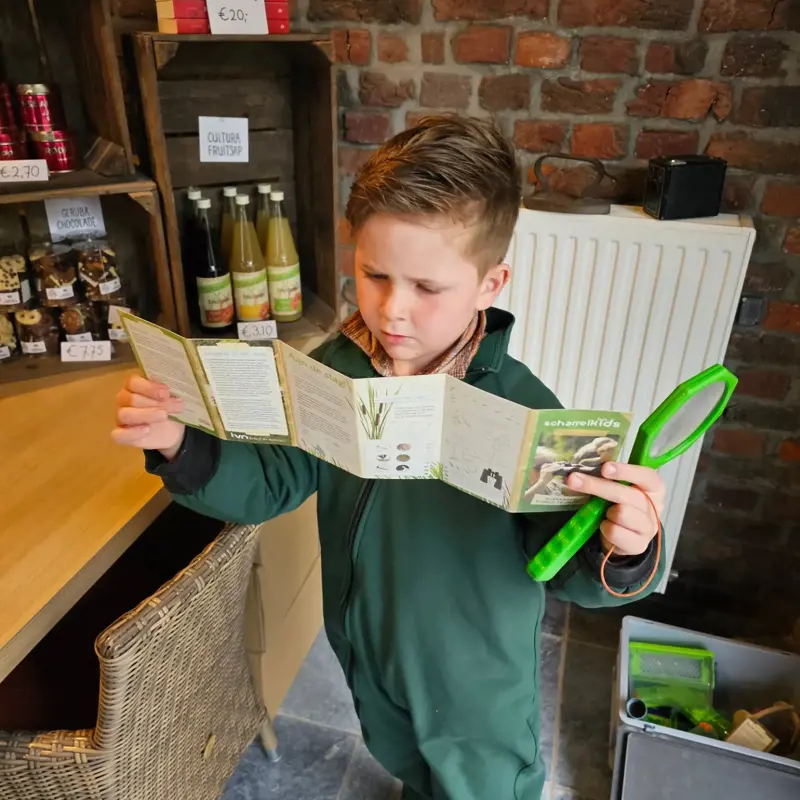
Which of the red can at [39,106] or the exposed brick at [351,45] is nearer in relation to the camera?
the red can at [39,106]

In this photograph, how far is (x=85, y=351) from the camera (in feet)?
4.50

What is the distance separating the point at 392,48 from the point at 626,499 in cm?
108

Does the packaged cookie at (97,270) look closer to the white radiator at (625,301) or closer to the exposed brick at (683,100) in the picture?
the white radiator at (625,301)

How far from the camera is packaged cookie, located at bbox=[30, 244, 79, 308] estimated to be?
4.29 ft

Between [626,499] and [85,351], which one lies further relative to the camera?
[85,351]

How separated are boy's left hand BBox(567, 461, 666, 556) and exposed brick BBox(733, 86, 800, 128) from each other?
87 cm

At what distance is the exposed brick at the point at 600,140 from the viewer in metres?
1.35

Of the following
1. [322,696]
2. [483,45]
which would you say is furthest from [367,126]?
[322,696]

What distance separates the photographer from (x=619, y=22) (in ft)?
4.16

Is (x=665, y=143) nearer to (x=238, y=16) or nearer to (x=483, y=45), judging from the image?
(x=483, y=45)

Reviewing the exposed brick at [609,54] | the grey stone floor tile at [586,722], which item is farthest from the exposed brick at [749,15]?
the grey stone floor tile at [586,722]

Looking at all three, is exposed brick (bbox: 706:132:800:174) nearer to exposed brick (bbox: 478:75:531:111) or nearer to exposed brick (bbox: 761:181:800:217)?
exposed brick (bbox: 761:181:800:217)

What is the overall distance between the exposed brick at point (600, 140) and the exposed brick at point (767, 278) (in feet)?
1.08

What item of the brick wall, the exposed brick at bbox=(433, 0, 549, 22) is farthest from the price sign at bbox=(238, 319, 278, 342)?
the exposed brick at bbox=(433, 0, 549, 22)
